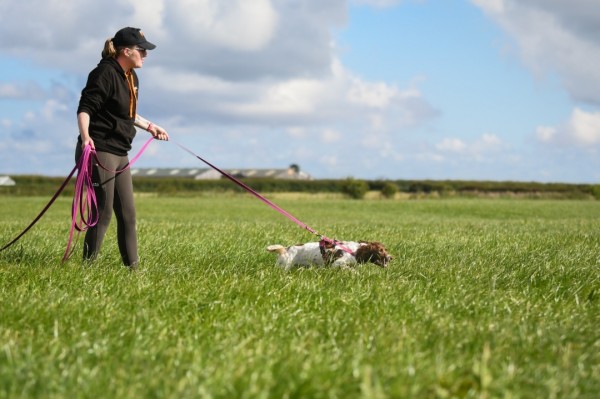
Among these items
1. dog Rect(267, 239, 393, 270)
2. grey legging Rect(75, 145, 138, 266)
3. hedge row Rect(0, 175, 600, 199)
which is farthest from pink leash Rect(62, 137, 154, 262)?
hedge row Rect(0, 175, 600, 199)

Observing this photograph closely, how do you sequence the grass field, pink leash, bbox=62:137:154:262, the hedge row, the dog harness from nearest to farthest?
1. the grass field
2. pink leash, bbox=62:137:154:262
3. the dog harness
4. the hedge row

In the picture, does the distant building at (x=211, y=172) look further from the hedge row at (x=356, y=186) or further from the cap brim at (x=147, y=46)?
the cap brim at (x=147, y=46)

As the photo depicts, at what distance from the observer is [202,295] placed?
5.55 meters

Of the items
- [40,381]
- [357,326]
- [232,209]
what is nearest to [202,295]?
[357,326]

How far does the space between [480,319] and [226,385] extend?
262cm

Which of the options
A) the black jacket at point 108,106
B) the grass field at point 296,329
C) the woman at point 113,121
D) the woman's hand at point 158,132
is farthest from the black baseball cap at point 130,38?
the grass field at point 296,329

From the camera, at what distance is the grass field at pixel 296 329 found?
3266 millimetres

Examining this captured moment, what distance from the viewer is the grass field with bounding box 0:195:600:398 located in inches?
129

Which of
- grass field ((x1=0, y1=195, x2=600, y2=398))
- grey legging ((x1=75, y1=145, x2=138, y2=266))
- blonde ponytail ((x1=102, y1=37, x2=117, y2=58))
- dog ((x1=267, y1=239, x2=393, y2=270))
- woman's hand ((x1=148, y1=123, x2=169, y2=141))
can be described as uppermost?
blonde ponytail ((x1=102, y1=37, x2=117, y2=58))

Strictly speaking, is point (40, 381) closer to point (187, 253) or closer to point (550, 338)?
point (550, 338)

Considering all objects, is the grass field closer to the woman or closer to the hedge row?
the woman

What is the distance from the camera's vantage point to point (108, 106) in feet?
23.3

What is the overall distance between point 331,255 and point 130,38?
336 cm

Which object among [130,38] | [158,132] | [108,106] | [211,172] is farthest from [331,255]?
[211,172]
